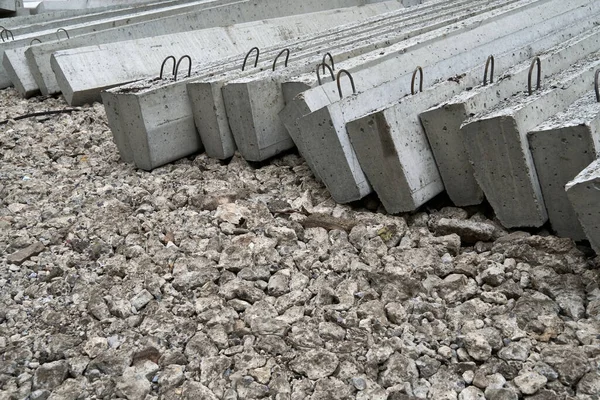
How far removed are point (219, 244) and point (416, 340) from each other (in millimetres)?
1194

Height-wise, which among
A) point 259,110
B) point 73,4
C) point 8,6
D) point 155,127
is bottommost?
point 259,110

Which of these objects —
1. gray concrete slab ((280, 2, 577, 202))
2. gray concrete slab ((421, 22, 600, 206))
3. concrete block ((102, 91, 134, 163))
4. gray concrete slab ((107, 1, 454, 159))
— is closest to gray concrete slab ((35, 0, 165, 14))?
gray concrete slab ((107, 1, 454, 159))

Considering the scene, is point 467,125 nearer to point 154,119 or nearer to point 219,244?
point 219,244

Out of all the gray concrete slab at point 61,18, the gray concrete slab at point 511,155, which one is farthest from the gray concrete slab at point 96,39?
the gray concrete slab at point 511,155

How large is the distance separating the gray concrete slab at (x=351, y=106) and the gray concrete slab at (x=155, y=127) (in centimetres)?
89

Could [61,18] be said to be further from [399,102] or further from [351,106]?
[399,102]

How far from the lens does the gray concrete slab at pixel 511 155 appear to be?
276cm

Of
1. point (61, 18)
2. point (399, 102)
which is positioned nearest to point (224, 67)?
point (399, 102)

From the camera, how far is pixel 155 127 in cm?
400

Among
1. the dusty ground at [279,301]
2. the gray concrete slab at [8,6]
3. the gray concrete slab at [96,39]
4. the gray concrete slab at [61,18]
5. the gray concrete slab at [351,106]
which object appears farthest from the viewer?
the gray concrete slab at [8,6]

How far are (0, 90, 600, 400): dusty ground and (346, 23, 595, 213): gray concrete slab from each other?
134 millimetres

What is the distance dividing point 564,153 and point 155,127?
2564mm

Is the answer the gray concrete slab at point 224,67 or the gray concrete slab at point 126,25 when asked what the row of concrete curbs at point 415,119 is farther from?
the gray concrete slab at point 126,25

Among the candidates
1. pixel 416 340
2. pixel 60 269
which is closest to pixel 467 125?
pixel 416 340
